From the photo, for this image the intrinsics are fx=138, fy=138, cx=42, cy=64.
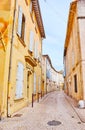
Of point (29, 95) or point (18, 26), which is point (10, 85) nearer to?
point (18, 26)

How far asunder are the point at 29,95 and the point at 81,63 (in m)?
4.38

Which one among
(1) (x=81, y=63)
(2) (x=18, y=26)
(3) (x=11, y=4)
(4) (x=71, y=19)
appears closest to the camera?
(3) (x=11, y=4)

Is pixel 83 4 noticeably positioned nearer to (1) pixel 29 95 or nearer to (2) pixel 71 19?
(2) pixel 71 19

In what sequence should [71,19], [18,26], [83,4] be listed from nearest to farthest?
[18,26], [83,4], [71,19]

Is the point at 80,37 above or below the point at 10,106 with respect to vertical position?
above

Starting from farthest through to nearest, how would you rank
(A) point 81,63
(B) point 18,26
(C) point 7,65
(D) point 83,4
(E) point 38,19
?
(E) point 38,19, (D) point 83,4, (A) point 81,63, (B) point 18,26, (C) point 7,65

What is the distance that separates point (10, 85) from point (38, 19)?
9328mm

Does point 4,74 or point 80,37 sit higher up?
point 80,37

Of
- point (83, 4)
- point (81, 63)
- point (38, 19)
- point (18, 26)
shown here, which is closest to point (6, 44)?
point (18, 26)

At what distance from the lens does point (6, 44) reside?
5.77m

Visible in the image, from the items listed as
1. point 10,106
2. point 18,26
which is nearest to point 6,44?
point 18,26

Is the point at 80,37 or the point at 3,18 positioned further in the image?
the point at 80,37

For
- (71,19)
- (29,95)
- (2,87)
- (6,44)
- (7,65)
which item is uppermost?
(71,19)

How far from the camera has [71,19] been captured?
1259 cm
